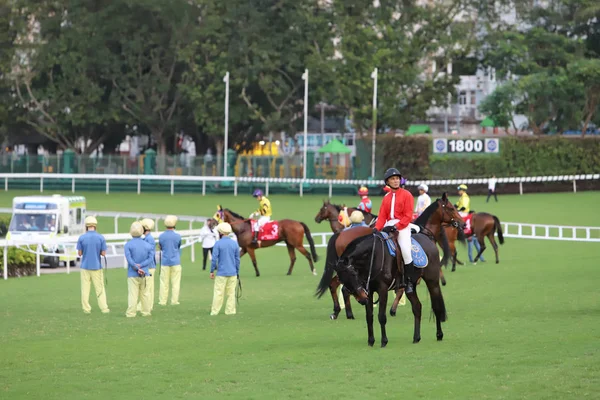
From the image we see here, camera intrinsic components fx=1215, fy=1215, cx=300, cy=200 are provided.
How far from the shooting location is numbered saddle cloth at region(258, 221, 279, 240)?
90.6 ft

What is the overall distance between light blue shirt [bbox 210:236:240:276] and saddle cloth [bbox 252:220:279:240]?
29.5 feet

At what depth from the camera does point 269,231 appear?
90.7 feet

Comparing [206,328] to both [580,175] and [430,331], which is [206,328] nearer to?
[430,331]

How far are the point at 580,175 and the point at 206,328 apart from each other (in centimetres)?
4470

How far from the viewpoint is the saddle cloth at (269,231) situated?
27625mm

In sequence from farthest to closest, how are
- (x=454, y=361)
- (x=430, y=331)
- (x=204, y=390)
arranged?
(x=430, y=331), (x=454, y=361), (x=204, y=390)

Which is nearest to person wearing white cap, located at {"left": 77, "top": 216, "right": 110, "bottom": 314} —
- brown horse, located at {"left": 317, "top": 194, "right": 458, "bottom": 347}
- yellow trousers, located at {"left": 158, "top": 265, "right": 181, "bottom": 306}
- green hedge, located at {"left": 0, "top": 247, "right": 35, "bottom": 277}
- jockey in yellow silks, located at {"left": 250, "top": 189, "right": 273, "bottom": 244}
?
yellow trousers, located at {"left": 158, "top": 265, "right": 181, "bottom": 306}

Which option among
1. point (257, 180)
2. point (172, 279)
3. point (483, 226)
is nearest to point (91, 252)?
point (172, 279)

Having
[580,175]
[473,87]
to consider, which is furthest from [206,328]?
[473,87]

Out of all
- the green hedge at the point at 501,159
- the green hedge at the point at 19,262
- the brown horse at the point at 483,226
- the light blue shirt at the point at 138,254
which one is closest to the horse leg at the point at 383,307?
the light blue shirt at the point at 138,254

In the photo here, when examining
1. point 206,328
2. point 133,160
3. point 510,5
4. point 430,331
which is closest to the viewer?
point 430,331

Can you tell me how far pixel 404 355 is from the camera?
13.9m

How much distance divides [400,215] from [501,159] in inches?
1705

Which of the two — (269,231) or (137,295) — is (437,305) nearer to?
(137,295)
